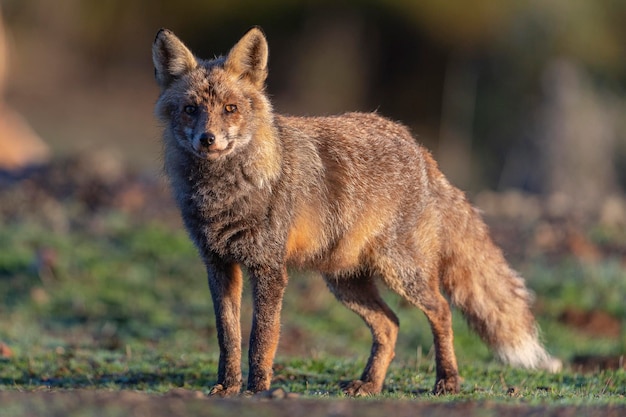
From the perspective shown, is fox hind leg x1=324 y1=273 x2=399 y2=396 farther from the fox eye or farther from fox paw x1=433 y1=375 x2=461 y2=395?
the fox eye

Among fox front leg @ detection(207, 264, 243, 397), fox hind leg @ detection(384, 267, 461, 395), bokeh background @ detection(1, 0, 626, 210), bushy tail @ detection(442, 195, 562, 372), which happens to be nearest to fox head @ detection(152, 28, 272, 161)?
fox front leg @ detection(207, 264, 243, 397)

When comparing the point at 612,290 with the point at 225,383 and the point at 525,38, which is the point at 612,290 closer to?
the point at 225,383

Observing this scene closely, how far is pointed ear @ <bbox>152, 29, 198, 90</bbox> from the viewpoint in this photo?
771cm

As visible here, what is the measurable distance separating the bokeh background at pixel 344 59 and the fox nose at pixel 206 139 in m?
16.8

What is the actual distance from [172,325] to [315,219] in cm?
451

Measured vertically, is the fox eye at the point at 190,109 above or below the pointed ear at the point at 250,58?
below

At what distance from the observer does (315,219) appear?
25.9ft

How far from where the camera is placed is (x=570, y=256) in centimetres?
Result: 1412

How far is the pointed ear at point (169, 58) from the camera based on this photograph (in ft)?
25.3

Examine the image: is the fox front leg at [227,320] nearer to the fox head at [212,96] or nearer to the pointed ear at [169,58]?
the fox head at [212,96]

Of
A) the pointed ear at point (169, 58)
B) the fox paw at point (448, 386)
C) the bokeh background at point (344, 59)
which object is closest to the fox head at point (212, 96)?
the pointed ear at point (169, 58)

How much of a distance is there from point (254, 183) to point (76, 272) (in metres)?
6.25

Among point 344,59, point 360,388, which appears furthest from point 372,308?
point 344,59

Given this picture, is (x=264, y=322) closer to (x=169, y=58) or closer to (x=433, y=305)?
(x=433, y=305)
